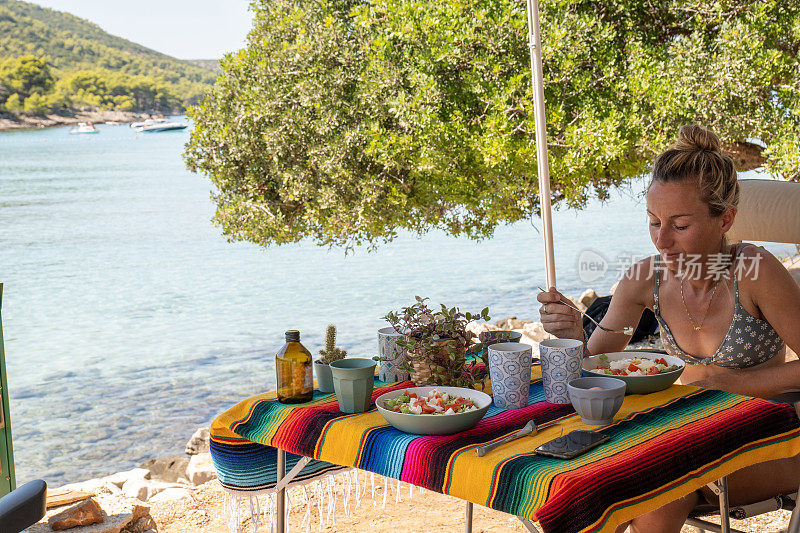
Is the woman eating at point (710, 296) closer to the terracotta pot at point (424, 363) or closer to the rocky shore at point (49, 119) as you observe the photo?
the terracotta pot at point (424, 363)

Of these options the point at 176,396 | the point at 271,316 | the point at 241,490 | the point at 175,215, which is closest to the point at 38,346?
the point at 271,316

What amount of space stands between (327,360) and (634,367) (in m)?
0.68

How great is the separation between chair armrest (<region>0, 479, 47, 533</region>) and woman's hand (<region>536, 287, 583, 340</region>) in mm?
1114

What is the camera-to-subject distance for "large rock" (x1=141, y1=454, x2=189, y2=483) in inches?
190

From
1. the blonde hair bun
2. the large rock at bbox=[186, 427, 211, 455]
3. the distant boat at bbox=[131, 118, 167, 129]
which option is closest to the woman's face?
the blonde hair bun

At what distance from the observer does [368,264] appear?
16.6m

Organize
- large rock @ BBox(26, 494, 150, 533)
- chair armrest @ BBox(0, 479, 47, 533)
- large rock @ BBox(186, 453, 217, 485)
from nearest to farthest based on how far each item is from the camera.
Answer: chair armrest @ BBox(0, 479, 47, 533) < large rock @ BBox(26, 494, 150, 533) < large rock @ BBox(186, 453, 217, 485)

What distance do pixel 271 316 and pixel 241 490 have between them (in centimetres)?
1062

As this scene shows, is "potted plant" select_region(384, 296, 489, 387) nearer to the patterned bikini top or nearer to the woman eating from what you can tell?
the woman eating

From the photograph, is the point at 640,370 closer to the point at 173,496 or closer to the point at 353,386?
the point at 353,386

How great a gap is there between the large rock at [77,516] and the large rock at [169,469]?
189cm

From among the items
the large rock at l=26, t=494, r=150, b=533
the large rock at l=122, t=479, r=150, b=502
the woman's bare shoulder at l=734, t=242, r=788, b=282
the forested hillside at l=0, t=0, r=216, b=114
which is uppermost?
the forested hillside at l=0, t=0, r=216, b=114

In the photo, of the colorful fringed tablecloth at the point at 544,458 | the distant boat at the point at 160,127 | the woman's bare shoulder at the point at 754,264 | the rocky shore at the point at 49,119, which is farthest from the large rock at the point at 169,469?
the rocky shore at the point at 49,119

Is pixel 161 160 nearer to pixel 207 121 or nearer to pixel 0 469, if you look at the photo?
pixel 207 121
